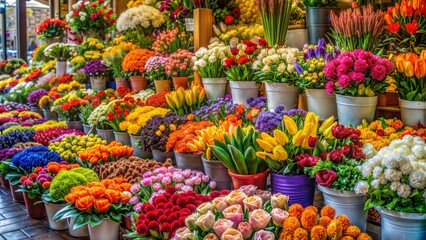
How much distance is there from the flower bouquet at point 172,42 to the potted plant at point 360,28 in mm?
2368

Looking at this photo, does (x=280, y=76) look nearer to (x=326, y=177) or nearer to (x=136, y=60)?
(x=326, y=177)

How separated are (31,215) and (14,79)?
592cm

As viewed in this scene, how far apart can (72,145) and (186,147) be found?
4.90ft

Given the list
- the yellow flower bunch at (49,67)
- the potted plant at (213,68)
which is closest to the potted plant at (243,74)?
the potted plant at (213,68)

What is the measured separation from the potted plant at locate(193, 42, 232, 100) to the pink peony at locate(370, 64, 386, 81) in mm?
1617

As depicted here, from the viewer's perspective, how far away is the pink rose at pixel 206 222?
7.65ft

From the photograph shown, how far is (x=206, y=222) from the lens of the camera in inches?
92.0

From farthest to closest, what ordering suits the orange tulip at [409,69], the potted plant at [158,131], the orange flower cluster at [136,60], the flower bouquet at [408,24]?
the orange flower cluster at [136,60] < the potted plant at [158,131] < the flower bouquet at [408,24] < the orange tulip at [409,69]

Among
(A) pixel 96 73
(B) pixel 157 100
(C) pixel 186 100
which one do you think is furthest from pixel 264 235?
(A) pixel 96 73

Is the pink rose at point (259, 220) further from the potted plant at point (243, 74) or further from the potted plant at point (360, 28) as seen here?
the potted plant at point (243, 74)

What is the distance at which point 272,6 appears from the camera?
416 cm

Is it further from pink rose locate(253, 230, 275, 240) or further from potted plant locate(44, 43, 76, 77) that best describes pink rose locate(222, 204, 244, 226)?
potted plant locate(44, 43, 76, 77)

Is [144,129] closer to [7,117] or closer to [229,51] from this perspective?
[229,51]

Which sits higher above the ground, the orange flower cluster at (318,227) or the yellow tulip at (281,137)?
the yellow tulip at (281,137)
